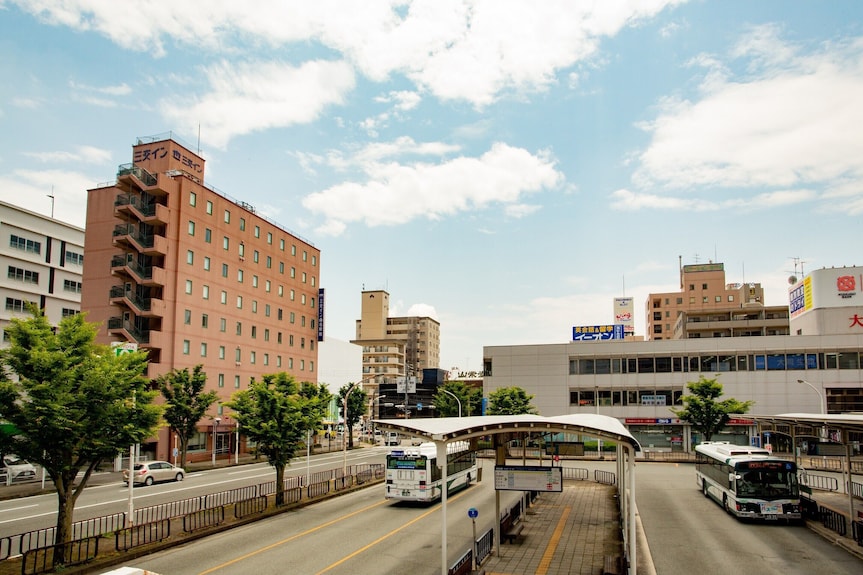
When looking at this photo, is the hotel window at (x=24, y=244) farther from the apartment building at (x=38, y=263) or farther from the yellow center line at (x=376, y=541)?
the yellow center line at (x=376, y=541)

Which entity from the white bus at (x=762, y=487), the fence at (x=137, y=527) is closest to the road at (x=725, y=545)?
the white bus at (x=762, y=487)

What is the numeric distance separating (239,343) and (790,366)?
195 feet

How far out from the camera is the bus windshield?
25.5 metres

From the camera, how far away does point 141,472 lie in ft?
134

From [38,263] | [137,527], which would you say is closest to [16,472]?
[137,527]

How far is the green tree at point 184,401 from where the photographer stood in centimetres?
4881

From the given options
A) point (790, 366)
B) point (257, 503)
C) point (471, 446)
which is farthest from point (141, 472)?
point (790, 366)

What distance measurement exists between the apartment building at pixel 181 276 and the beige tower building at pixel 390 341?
46.2 metres

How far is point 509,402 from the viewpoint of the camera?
205ft

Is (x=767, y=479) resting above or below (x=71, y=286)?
below

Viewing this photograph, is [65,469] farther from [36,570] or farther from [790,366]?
[790,366]

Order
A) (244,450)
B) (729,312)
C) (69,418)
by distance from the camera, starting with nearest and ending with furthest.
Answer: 1. (69,418)
2. (244,450)
3. (729,312)

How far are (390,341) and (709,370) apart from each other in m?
82.4

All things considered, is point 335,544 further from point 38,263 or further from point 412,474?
point 38,263
